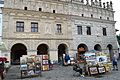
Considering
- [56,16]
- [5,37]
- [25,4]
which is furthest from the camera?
[56,16]

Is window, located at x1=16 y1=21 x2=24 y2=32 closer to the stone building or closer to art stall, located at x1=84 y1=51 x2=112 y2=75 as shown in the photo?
the stone building

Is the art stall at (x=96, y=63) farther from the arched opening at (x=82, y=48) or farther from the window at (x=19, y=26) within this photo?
the arched opening at (x=82, y=48)

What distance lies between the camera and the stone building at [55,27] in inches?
968

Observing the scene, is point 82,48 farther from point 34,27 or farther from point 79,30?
point 34,27

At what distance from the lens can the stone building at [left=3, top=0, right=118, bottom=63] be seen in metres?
24.6

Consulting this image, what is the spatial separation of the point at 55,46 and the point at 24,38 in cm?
503

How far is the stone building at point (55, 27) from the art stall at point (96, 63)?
11139 mm

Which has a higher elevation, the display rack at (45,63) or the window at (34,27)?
the window at (34,27)

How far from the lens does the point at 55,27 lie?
90.5 ft

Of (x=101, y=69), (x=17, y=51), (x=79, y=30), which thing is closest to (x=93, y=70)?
(x=101, y=69)

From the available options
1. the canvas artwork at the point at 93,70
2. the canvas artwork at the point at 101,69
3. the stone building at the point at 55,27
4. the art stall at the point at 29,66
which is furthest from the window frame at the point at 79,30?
the art stall at the point at 29,66

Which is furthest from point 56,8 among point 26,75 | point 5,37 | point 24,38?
point 26,75

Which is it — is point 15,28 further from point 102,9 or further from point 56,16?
point 102,9

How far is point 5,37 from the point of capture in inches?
926
